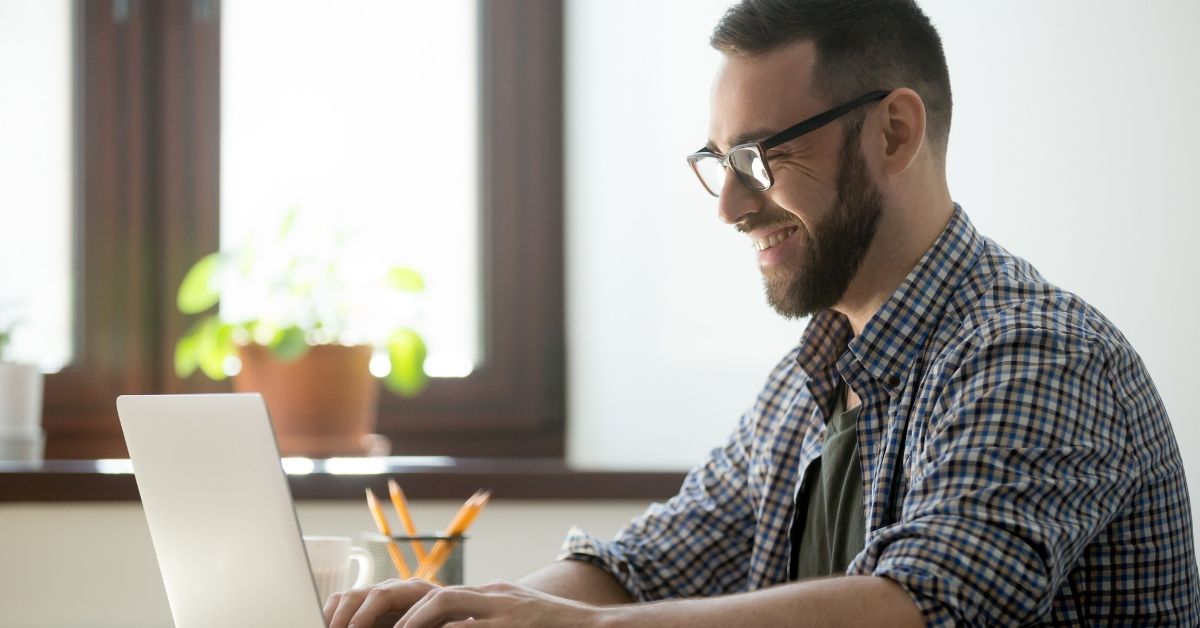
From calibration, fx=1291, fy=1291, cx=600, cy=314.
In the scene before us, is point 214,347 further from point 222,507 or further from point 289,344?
point 222,507

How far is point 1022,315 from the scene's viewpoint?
1.10 metres

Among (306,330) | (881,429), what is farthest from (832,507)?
(306,330)

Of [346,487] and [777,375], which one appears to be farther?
[346,487]

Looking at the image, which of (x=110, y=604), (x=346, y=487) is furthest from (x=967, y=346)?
(x=110, y=604)

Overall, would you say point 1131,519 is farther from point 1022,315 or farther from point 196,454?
point 196,454

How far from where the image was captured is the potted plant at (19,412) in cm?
204

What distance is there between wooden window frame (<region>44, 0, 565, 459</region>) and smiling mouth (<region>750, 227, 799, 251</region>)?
892mm

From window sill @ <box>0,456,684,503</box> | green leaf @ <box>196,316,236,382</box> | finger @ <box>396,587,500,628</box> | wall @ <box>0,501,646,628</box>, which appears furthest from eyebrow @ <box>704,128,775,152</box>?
green leaf @ <box>196,316,236,382</box>

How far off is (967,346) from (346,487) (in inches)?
42.7

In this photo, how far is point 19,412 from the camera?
2070 millimetres

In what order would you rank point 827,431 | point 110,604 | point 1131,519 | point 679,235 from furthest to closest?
point 679,235 → point 110,604 → point 827,431 → point 1131,519

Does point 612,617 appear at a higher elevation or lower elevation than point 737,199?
lower

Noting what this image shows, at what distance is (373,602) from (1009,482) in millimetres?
524

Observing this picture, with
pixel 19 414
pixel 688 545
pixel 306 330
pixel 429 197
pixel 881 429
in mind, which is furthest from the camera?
pixel 429 197
